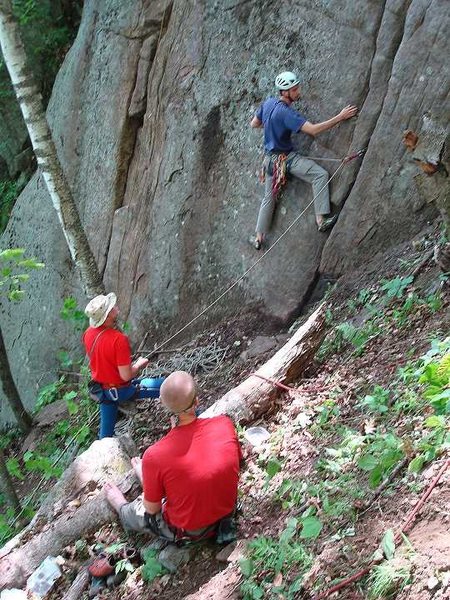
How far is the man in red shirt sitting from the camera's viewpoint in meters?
4.61

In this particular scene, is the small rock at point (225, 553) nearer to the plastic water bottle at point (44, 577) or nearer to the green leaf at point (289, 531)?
the green leaf at point (289, 531)

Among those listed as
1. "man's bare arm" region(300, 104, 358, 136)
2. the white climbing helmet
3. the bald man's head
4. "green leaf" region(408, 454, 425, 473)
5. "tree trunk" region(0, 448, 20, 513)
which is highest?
the white climbing helmet

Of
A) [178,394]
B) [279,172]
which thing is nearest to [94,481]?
[178,394]

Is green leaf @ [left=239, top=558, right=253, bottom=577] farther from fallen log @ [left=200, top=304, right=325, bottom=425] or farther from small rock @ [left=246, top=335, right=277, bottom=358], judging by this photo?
small rock @ [left=246, top=335, right=277, bottom=358]

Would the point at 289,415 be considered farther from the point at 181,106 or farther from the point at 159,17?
the point at 159,17

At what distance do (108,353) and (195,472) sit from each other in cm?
247

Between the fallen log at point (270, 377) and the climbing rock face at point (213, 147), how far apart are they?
2140 mm

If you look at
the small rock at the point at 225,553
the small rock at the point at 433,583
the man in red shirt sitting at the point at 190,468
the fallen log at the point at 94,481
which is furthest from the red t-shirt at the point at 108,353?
the small rock at the point at 433,583

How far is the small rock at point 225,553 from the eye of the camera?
485 cm

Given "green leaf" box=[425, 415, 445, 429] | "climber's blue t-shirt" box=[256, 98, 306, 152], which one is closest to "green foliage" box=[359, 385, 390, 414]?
"green leaf" box=[425, 415, 445, 429]

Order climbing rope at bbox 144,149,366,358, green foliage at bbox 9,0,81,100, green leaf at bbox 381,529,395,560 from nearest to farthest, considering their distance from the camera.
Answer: green leaf at bbox 381,529,395,560, climbing rope at bbox 144,149,366,358, green foliage at bbox 9,0,81,100

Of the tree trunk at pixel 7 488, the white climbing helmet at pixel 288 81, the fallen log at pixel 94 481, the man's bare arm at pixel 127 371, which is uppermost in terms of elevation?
the white climbing helmet at pixel 288 81

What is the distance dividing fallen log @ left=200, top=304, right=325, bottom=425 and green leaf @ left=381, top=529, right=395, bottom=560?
258 cm

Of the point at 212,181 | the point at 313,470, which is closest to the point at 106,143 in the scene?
the point at 212,181
